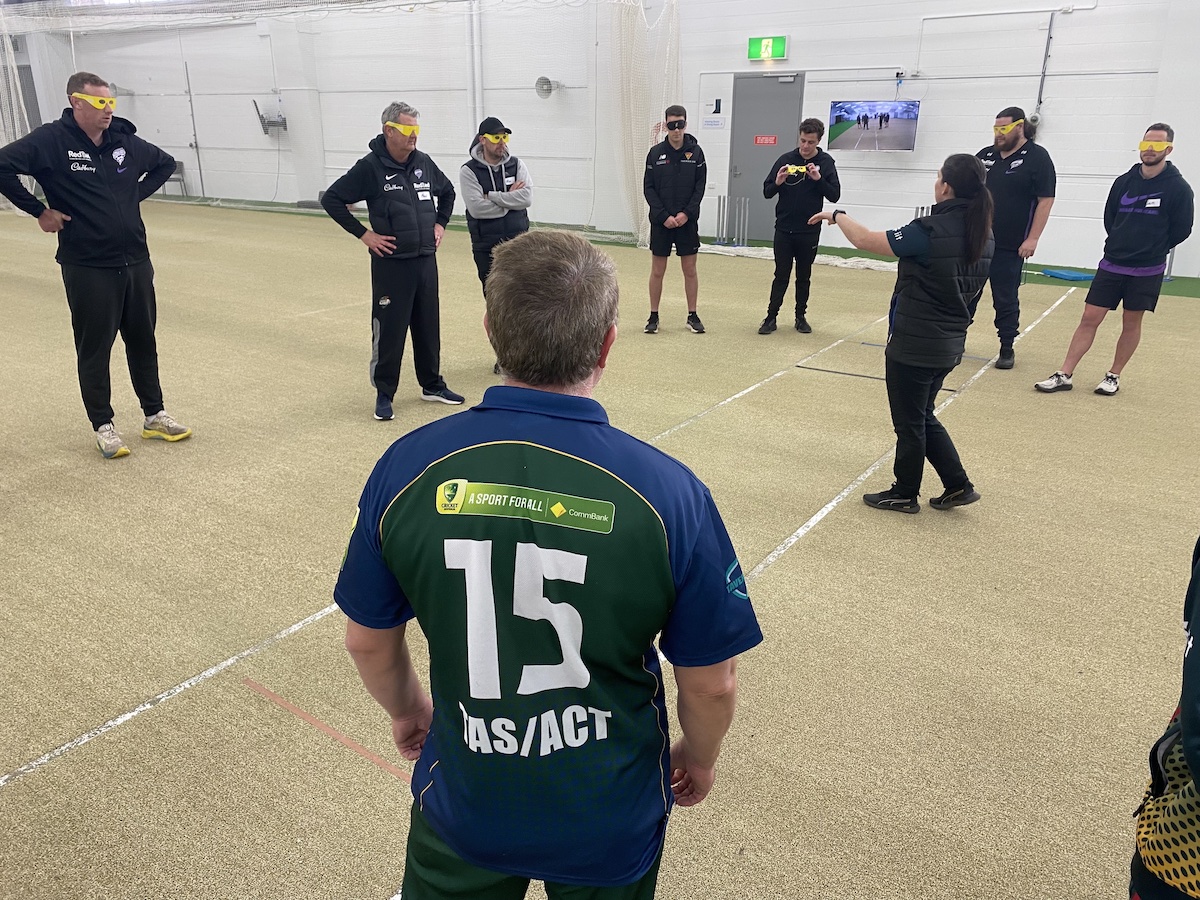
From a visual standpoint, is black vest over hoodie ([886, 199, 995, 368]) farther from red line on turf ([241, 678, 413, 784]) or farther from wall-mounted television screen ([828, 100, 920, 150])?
wall-mounted television screen ([828, 100, 920, 150])

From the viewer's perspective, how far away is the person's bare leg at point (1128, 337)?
5.31 metres

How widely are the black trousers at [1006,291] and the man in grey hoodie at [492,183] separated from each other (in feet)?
11.3

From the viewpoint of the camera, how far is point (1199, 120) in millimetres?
8891

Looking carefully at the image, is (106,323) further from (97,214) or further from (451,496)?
(451,496)

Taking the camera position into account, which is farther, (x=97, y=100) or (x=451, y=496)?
(x=97, y=100)

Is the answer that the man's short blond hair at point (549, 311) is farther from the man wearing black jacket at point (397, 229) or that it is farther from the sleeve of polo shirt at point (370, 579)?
the man wearing black jacket at point (397, 229)

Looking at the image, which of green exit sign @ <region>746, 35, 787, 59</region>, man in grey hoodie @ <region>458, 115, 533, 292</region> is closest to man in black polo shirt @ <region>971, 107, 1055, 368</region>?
man in grey hoodie @ <region>458, 115, 533, 292</region>

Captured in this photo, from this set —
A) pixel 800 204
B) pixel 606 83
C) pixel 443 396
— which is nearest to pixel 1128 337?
pixel 800 204

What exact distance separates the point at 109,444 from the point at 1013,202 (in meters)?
5.98

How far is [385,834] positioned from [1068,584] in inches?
106

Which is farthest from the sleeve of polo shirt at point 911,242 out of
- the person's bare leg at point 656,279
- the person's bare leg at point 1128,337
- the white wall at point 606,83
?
the white wall at point 606,83

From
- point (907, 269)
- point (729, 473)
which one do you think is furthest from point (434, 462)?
point (729, 473)

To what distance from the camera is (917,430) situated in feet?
12.1

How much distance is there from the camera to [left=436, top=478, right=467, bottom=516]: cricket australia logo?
1.07 meters
